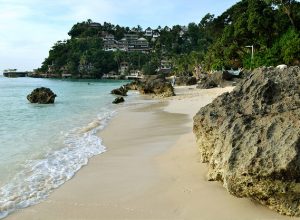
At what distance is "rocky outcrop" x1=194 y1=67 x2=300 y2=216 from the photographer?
5.39 metres

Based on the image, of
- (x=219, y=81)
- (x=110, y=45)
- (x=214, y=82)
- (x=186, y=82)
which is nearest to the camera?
(x=219, y=81)

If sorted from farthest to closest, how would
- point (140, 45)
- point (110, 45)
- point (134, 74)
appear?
1. point (140, 45)
2. point (110, 45)
3. point (134, 74)

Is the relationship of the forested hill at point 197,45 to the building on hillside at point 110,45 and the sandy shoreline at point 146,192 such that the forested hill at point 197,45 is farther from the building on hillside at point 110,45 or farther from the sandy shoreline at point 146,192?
the sandy shoreline at point 146,192

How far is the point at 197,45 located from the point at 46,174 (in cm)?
15384

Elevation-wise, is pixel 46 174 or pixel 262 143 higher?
pixel 262 143

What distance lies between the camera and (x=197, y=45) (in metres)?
159

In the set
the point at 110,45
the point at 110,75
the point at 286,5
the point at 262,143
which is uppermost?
the point at 110,45

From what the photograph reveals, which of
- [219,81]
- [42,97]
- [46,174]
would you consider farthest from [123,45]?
[46,174]

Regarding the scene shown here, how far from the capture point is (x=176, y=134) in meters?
13.2

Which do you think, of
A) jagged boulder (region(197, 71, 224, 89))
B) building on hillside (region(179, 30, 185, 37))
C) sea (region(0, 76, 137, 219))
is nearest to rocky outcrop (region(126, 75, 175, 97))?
jagged boulder (region(197, 71, 224, 89))

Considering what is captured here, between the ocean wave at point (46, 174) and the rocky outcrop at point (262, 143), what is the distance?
3040mm

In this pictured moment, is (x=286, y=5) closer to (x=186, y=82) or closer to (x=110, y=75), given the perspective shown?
(x=186, y=82)

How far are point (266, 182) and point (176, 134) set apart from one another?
7748 mm

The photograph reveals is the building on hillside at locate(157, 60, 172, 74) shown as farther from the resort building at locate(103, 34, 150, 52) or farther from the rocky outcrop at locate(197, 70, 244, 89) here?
the rocky outcrop at locate(197, 70, 244, 89)
